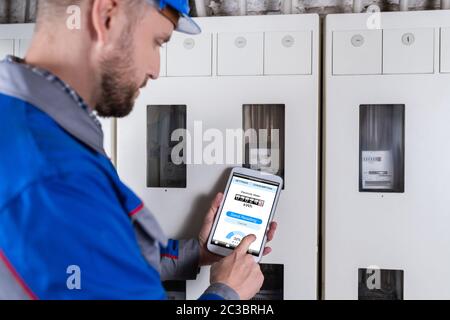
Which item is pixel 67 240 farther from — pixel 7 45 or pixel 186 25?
pixel 7 45

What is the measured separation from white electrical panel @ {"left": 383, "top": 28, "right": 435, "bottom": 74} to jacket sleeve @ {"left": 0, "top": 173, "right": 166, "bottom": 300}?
77cm

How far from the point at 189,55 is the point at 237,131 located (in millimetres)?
228

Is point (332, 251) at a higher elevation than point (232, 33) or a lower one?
lower

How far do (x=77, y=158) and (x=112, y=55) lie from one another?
170 mm

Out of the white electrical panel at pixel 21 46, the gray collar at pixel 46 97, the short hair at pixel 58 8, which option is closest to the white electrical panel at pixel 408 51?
the short hair at pixel 58 8

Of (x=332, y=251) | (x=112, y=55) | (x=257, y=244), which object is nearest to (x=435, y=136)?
(x=332, y=251)

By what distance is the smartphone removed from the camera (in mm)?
962

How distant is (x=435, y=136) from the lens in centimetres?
93

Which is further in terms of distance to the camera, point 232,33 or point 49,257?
point 232,33

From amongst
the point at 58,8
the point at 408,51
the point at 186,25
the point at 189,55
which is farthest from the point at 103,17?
the point at 408,51

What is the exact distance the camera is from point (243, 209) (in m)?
0.98

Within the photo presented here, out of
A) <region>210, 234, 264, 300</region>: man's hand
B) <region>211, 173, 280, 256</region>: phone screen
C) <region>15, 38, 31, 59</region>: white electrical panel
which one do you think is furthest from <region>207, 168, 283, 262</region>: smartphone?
<region>15, 38, 31, 59</region>: white electrical panel
